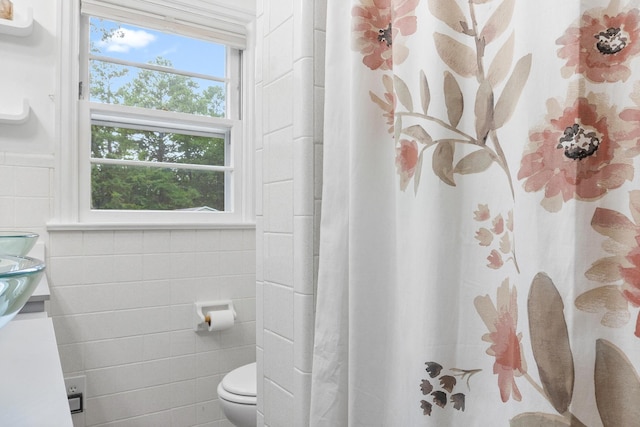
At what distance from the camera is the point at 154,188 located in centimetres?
222

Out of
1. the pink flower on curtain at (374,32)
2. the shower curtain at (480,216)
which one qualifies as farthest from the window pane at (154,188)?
the pink flower on curtain at (374,32)

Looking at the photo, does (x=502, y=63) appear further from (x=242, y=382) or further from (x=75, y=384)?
(x=75, y=384)

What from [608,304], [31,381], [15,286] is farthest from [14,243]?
[608,304]

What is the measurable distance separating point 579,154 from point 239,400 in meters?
1.53

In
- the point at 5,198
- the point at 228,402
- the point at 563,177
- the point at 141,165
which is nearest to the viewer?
the point at 563,177

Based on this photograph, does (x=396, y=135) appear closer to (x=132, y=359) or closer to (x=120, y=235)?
(x=120, y=235)

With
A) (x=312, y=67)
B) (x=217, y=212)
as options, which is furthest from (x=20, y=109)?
(x=312, y=67)

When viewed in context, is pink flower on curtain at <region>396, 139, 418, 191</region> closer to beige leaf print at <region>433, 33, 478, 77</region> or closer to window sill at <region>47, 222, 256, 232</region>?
beige leaf print at <region>433, 33, 478, 77</region>

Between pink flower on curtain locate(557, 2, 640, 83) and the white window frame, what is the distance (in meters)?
1.92

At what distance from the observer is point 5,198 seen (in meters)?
1.83

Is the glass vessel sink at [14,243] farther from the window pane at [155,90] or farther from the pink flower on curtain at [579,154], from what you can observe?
the window pane at [155,90]

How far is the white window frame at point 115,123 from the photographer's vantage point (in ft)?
6.39

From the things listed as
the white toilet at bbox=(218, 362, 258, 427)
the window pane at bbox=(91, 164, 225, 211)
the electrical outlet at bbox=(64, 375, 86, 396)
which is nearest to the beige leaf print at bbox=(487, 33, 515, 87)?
the white toilet at bbox=(218, 362, 258, 427)

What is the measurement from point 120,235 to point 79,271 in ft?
0.75
